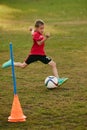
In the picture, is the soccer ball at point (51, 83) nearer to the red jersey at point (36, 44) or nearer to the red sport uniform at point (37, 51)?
the red sport uniform at point (37, 51)

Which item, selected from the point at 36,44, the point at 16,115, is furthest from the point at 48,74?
the point at 16,115

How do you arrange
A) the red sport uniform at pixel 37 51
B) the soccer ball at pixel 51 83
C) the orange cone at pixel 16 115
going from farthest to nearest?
the red sport uniform at pixel 37 51 < the soccer ball at pixel 51 83 < the orange cone at pixel 16 115

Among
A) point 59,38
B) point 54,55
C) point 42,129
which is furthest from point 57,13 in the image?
point 42,129

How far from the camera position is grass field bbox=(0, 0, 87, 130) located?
7973 mm

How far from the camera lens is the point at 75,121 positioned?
7836mm

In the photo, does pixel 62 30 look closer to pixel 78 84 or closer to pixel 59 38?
pixel 59 38

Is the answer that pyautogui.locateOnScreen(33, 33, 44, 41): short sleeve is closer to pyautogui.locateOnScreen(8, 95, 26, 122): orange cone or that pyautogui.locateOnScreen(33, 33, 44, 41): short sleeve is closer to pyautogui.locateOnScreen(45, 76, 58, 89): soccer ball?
pyautogui.locateOnScreen(45, 76, 58, 89): soccer ball

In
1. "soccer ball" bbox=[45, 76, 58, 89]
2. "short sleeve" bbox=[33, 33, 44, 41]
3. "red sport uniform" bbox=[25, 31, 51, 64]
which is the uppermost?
"short sleeve" bbox=[33, 33, 44, 41]

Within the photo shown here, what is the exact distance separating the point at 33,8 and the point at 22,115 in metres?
26.9

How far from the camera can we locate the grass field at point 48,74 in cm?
797

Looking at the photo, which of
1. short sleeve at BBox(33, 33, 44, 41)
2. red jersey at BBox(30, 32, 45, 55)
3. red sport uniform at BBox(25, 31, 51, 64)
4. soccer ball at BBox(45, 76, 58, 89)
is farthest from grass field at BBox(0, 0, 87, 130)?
short sleeve at BBox(33, 33, 44, 41)

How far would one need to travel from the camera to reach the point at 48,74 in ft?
40.4

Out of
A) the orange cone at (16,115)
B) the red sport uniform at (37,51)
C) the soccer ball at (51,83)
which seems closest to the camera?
the orange cone at (16,115)

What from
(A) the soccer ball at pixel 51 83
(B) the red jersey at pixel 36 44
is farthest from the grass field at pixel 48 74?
(B) the red jersey at pixel 36 44
